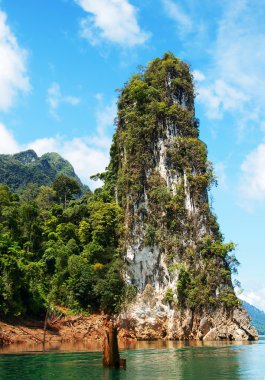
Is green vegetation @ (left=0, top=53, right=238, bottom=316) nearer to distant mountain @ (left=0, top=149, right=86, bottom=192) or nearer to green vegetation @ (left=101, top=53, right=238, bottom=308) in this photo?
green vegetation @ (left=101, top=53, right=238, bottom=308)

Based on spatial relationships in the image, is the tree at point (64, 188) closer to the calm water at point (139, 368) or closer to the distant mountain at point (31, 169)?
the distant mountain at point (31, 169)

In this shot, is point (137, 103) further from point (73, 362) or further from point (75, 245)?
point (73, 362)

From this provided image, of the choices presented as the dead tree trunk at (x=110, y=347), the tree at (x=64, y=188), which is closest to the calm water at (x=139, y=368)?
the dead tree trunk at (x=110, y=347)

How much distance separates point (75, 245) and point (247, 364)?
1223 inches

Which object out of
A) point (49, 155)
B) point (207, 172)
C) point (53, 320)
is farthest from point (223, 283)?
Result: point (49, 155)

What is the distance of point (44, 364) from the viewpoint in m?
20.1

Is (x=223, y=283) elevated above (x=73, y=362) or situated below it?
above

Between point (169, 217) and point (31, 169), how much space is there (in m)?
69.1

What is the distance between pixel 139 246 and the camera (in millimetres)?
47781

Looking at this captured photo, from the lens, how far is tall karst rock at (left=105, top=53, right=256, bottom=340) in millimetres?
43500

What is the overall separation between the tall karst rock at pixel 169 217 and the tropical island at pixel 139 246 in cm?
11

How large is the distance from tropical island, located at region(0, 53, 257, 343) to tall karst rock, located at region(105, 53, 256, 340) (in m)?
0.11

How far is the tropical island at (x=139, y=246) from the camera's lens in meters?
42.7

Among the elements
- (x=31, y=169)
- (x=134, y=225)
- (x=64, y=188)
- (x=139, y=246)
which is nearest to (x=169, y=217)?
(x=134, y=225)
